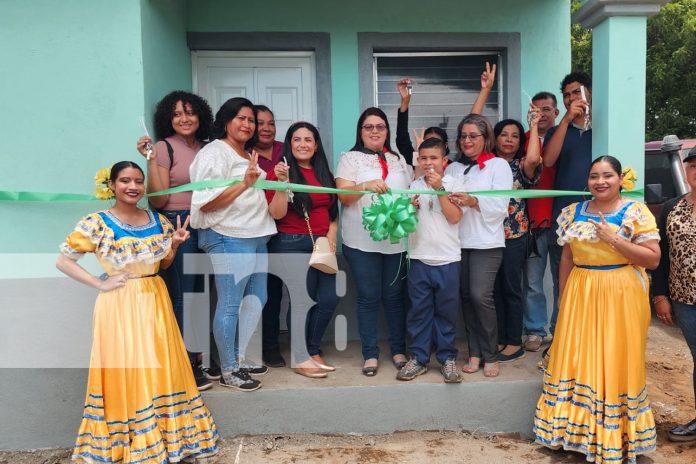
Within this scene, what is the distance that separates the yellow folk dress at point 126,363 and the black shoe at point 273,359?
1.01 metres

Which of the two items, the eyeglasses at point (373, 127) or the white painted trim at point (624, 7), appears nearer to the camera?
the white painted trim at point (624, 7)

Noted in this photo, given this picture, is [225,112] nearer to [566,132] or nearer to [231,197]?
[231,197]

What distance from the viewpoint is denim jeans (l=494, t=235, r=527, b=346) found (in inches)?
167

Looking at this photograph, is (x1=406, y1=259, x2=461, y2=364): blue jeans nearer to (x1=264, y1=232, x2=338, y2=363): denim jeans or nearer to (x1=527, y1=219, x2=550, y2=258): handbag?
(x1=264, y1=232, x2=338, y2=363): denim jeans

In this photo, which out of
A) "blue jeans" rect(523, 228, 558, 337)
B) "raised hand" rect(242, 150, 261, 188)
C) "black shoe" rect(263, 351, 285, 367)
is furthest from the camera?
"blue jeans" rect(523, 228, 558, 337)

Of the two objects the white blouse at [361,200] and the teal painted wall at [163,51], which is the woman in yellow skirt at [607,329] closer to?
the white blouse at [361,200]

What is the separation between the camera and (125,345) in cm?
322

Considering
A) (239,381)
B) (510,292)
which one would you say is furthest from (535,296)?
(239,381)

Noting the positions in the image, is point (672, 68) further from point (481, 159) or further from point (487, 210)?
point (487, 210)

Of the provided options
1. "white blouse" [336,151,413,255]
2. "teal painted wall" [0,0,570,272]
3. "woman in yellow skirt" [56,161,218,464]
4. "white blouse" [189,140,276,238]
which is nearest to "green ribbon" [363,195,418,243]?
"white blouse" [336,151,413,255]

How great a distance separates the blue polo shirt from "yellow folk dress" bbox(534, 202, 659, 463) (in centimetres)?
72

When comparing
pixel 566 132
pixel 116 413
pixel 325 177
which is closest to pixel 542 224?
pixel 566 132

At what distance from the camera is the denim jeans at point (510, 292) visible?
4246 mm

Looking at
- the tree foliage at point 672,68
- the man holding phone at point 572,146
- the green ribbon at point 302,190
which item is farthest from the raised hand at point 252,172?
the tree foliage at point 672,68
